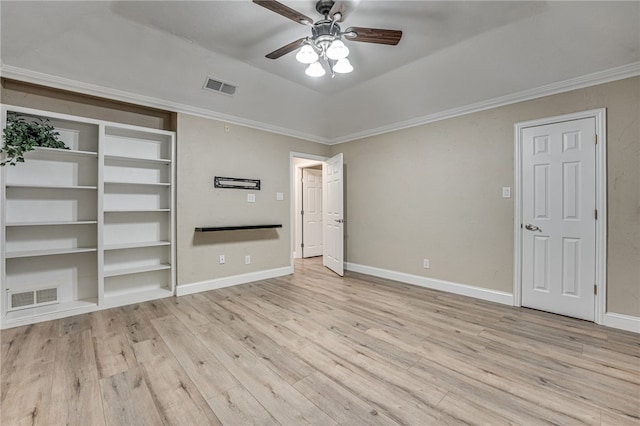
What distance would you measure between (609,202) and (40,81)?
587 centimetres

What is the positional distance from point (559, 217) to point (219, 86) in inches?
168

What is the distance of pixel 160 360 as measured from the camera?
7.10 feet

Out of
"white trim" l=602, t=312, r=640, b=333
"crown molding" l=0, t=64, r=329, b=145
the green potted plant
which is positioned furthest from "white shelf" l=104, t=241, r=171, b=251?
"white trim" l=602, t=312, r=640, b=333

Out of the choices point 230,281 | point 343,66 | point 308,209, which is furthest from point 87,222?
point 308,209

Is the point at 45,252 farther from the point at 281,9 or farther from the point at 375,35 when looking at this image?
the point at 375,35

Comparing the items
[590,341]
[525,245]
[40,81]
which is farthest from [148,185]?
[590,341]

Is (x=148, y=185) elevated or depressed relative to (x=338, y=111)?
depressed

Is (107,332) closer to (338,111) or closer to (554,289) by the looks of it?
(338,111)

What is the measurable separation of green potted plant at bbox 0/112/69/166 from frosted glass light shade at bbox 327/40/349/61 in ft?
9.61

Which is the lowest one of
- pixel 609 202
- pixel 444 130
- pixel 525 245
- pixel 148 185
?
pixel 525 245

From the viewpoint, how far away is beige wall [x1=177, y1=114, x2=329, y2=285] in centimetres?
379

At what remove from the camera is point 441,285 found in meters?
3.94

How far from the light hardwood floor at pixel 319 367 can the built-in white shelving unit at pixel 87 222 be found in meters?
0.41

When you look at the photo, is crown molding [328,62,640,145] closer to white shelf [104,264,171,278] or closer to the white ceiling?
the white ceiling
